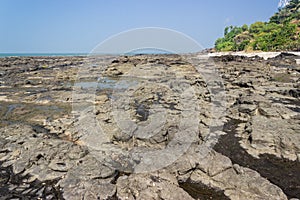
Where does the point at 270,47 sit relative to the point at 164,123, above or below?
above

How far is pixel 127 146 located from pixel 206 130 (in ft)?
13.0

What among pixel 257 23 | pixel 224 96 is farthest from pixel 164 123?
pixel 257 23

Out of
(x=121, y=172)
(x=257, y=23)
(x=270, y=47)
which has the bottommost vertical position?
(x=121, y=172)

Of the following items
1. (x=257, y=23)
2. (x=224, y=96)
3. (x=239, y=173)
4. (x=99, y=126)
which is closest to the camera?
(x=239, y=173)

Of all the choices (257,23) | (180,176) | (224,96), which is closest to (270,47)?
(257,23)

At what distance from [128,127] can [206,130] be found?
3.74 m

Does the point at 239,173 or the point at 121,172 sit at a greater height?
the point at 239,173

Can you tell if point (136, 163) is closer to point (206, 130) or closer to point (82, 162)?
point (82, 162)

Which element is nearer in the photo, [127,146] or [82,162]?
[82,162]

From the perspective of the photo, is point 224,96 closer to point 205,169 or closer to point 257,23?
point 205,169

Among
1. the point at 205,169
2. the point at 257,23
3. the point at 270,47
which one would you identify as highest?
the point at 257,23

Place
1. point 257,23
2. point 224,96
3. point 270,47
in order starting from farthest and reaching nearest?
1. point 257,23
2. point 270,47
3. point 224,96

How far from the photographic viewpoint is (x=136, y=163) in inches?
299

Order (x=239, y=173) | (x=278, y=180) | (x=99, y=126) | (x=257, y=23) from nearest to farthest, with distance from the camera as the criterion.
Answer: (x=239, y=173) < (x=278, y=180) < (x=99, y=126) < (x=257, y=23)
